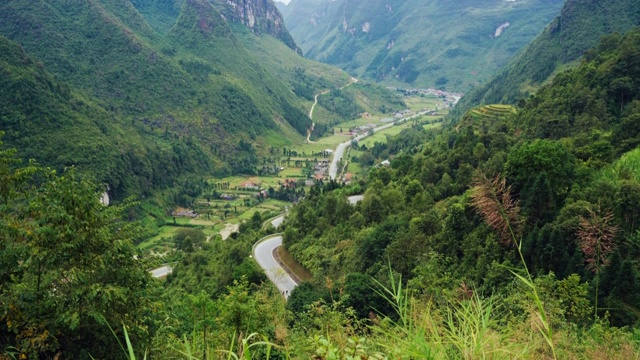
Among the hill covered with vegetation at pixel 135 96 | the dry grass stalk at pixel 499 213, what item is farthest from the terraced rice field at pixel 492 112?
the hill covered with vegetation at pixel 135 96

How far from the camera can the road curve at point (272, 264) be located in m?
31.9

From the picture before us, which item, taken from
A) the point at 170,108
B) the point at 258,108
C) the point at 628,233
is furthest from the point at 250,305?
the point at 258,108

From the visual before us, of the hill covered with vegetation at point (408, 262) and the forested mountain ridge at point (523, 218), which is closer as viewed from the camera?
the hill covered with vegetation at point (408, 262)

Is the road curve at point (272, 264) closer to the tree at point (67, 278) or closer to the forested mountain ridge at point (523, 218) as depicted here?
the forested mountain ridge at point (523, 218)

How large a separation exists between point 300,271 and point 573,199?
2024cm

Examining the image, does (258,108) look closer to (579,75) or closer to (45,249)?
(579,75)

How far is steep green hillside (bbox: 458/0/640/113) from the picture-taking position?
77.8 m

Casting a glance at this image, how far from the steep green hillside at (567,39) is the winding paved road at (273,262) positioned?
49708 mm

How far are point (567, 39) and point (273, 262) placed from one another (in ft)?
258

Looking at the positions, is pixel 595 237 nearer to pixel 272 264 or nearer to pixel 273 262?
pixel 272 264

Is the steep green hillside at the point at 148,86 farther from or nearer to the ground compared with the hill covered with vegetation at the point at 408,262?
nearer to the ground

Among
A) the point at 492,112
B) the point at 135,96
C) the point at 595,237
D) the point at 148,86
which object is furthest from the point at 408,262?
the point at 148,86

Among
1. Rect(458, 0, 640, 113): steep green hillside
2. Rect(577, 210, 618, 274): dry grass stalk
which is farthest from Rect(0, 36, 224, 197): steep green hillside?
Rect(458, 0, 640, 113): steep green hillside

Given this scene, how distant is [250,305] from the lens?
1559 cm
